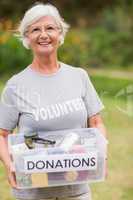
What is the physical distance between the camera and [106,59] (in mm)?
15984

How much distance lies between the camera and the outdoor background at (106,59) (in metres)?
6.48

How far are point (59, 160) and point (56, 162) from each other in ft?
0.06

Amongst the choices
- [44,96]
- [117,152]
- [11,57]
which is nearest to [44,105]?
[44,96]

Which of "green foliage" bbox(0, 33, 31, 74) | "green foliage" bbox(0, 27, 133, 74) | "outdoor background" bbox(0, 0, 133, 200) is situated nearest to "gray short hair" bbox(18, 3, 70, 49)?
"outdoor background" bbox(0, 0, 133, 200)

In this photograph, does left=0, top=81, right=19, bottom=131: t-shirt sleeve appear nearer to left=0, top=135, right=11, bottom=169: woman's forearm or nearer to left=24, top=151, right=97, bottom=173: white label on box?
left=0, top=135, right=11, bottom=169: woman's forearm

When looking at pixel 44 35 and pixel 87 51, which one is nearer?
pixel 44 35

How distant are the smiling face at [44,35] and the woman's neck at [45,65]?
0.11ft

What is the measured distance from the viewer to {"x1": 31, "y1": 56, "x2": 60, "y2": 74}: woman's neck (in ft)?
11.1

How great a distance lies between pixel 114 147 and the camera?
302 inches

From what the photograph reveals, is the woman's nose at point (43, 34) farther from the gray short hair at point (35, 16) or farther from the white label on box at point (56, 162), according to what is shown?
the white label on box at point (56, 162)

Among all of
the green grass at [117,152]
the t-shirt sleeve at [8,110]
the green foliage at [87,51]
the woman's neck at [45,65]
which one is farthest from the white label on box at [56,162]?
the green foliage at [87,51]

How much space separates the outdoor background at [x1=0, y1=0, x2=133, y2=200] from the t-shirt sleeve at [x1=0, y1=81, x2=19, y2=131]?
1.89ft

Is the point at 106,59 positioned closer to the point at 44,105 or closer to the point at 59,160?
the point at 44,105

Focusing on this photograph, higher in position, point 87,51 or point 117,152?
point 87,51
